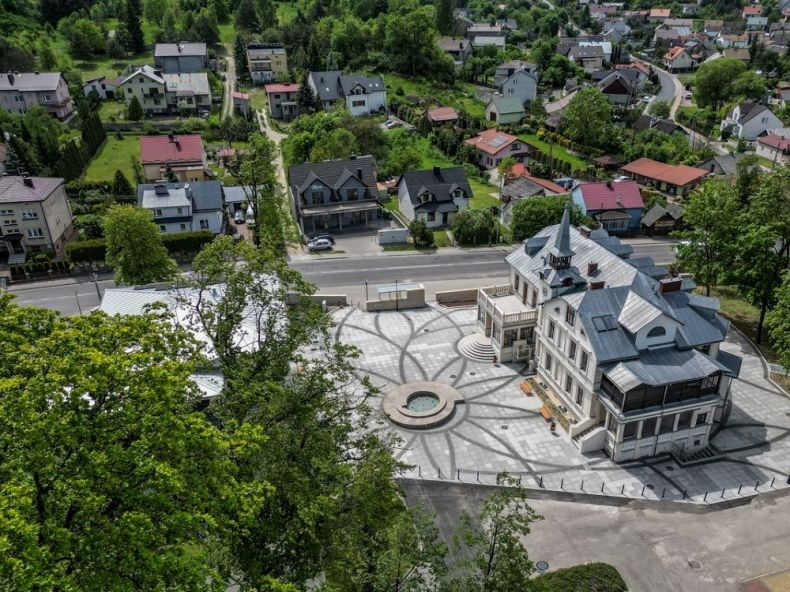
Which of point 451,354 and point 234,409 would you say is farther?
point 451,354

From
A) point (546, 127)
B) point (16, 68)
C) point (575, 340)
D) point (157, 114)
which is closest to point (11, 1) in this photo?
point (16, 68)

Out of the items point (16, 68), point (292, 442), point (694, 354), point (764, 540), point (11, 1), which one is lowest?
point (764, 540)

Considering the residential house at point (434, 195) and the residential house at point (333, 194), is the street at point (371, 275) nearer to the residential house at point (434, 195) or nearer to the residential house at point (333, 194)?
the residential house at point (434, 195)

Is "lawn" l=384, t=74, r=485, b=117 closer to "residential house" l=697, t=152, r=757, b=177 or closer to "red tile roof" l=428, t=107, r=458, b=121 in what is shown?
"red tile roof" l=428, t=107, r=458, b=121

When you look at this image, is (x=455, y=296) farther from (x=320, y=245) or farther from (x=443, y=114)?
(x=443, y=114)

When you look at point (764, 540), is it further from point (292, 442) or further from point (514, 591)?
point (292, 442)

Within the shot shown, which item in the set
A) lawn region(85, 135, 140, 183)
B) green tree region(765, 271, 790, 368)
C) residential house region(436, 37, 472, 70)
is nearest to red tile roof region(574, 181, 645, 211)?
green tree region(765, 271, 790, 368)

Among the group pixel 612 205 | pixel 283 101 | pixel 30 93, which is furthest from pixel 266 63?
pixel 612 205
